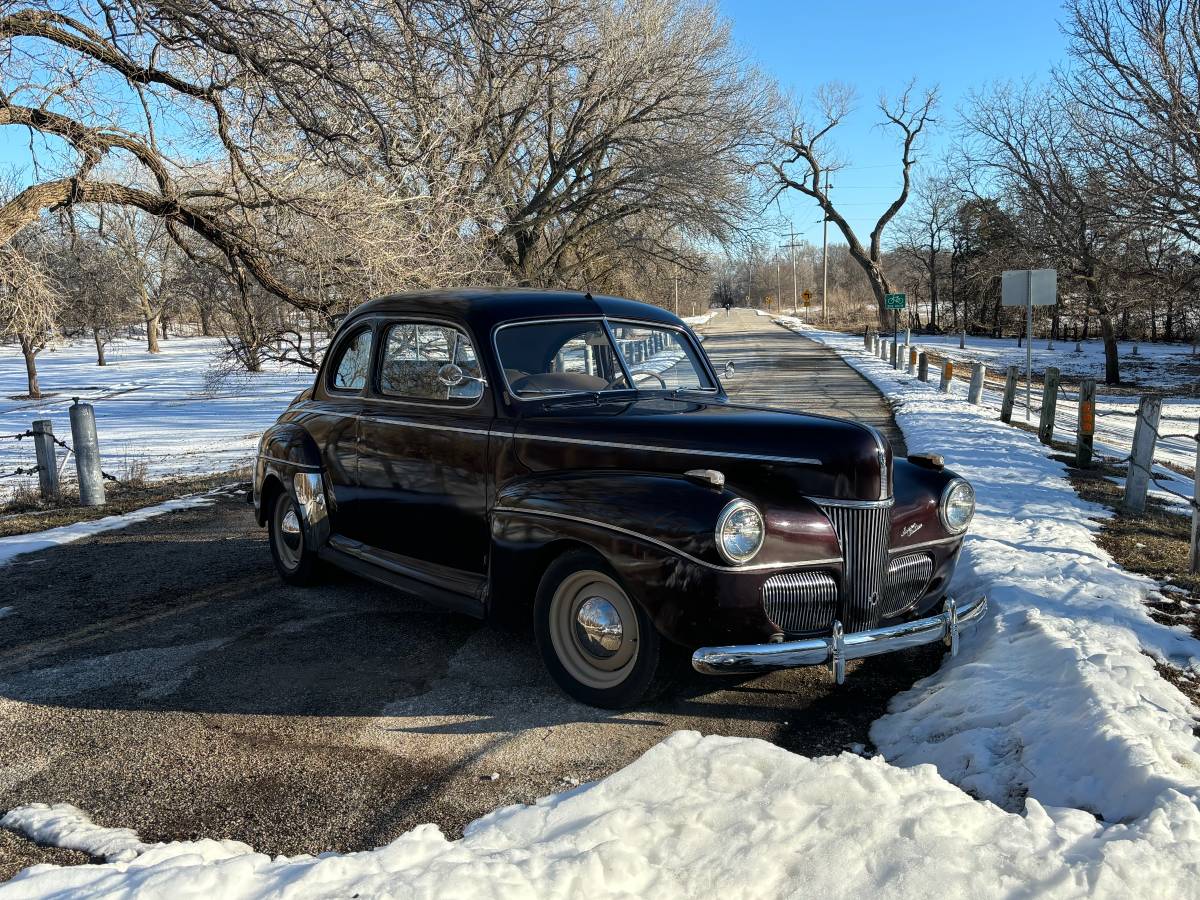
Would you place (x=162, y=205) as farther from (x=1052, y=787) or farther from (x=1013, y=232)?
(x=1013, y=232)

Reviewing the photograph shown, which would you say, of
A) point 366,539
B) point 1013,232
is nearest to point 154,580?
point 366,539

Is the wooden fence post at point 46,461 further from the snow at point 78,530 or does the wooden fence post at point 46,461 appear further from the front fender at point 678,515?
the front fender at point 678,515

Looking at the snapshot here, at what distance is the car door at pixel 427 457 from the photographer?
16.0 feet

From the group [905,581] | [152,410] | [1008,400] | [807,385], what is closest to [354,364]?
[905,581]

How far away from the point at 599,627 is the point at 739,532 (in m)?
0.82

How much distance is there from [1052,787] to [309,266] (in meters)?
10.9

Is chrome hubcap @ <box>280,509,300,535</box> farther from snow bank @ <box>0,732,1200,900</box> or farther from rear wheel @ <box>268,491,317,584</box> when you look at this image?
A: snow bank @ <box>0,732,1200,900</box>

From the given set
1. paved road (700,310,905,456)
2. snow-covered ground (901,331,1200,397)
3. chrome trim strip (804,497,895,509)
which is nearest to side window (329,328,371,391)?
chrome trim strip (804,497,895,509)

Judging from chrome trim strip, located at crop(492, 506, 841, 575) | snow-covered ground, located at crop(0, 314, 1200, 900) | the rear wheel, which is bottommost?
snow-covered ground, located at crop(0, 314, 1200, 900)

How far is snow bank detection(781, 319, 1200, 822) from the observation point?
334 centimetres

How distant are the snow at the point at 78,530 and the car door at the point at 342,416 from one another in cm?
337

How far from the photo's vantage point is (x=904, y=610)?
4277mm

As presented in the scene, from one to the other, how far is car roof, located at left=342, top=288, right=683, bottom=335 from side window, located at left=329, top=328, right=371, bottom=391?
184mm

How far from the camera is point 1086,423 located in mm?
10312
